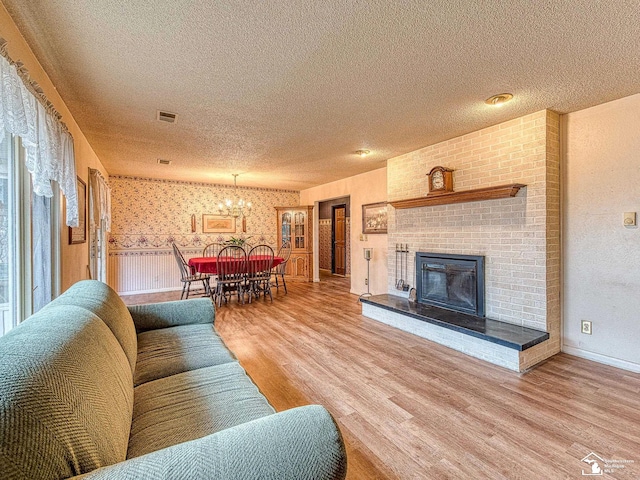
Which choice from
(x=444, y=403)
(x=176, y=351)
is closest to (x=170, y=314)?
(x=176, y=351)

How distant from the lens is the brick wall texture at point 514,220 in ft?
9.36

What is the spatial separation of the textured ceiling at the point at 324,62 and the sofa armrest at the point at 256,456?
6.00 feet

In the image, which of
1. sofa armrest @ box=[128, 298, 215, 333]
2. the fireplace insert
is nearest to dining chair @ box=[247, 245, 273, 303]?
the fireplace insert

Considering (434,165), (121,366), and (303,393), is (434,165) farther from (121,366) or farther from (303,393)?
(121,366)

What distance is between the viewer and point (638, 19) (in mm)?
1612

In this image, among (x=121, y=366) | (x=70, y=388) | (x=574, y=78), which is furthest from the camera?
(x=574, y=78)

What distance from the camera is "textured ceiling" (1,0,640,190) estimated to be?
5.16 ft

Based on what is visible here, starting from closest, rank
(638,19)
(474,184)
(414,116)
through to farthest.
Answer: (638,19)
(414,116)
(474,184)

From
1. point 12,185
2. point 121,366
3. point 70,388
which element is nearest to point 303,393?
point 121,366

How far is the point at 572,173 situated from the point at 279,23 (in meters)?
2.94

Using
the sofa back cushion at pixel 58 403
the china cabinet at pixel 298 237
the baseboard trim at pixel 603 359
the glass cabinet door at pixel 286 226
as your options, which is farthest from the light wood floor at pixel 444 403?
the glass cabinet door at pixel 286 226

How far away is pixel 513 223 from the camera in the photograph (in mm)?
3072

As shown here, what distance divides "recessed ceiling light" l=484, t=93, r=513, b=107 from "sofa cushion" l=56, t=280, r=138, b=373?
314cm

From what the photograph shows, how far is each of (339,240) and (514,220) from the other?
5898 millimetres
